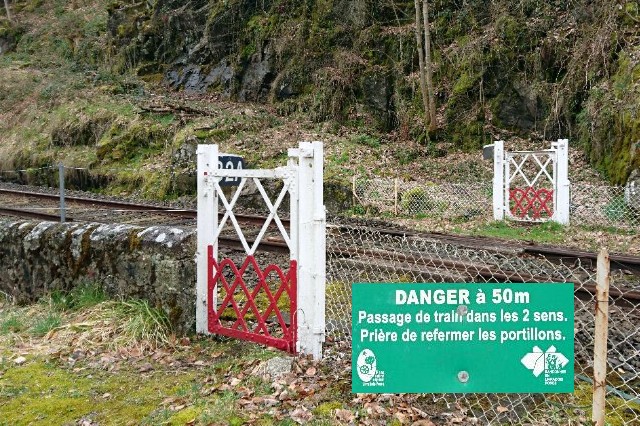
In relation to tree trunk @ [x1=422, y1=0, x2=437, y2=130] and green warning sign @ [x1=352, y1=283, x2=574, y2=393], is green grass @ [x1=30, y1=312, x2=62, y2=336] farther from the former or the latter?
tree trunk @ [x1=422, y1=0, x2=437, y2=130]

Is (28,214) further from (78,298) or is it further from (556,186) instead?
(556,186)

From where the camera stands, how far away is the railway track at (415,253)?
291 inches

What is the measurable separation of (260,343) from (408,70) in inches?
673

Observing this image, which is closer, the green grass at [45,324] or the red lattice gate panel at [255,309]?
the red lattice gate panel at [255,309]

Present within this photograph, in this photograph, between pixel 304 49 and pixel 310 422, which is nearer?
pixel 310 422

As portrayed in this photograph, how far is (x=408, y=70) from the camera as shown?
2078cm

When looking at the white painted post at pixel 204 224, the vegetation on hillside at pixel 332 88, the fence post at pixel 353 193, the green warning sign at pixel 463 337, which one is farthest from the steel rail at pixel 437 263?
the vegetation on hillside at pixel 332 88

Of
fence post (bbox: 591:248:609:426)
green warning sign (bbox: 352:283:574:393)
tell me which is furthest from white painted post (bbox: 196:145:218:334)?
fence post (bbox: 591:248:609:426)

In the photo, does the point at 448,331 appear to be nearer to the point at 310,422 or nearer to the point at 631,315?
the point at 310,422

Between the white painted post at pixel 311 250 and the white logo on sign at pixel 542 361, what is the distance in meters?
2.12

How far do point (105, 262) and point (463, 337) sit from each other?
14.7 feet

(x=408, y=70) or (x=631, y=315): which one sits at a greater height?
(x=408, y=70)

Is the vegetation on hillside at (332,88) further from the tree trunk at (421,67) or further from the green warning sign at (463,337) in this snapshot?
the green warning sign at (463,337)

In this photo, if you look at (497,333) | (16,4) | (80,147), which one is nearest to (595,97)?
(497,333)
